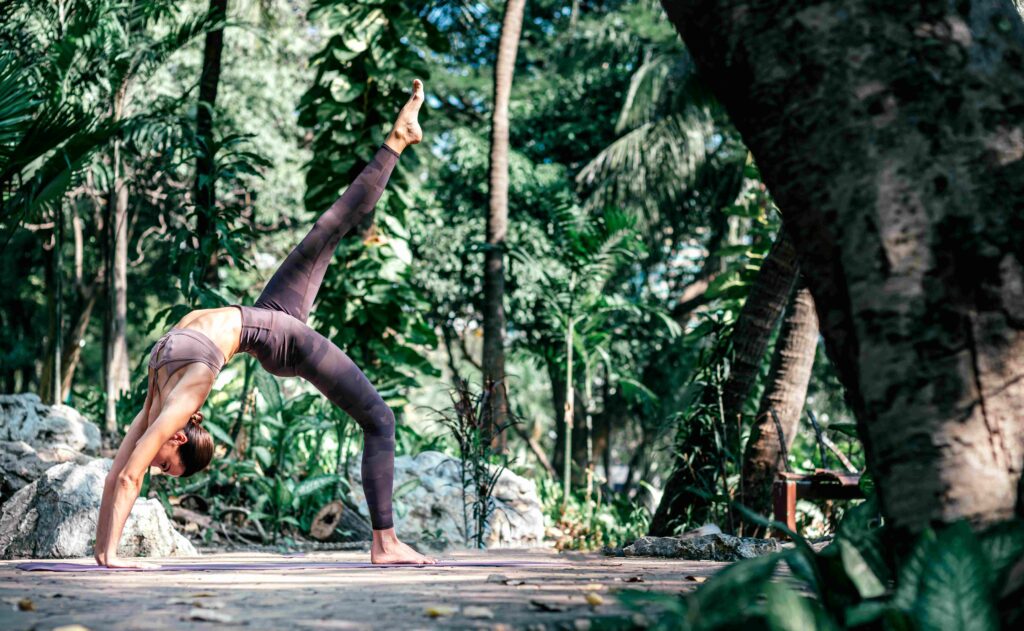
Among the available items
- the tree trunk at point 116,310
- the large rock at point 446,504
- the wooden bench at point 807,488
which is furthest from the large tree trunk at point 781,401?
the tree trunk at point 116,310

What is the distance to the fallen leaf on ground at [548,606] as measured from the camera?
2.48 metres

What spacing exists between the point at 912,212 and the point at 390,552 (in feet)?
8.77

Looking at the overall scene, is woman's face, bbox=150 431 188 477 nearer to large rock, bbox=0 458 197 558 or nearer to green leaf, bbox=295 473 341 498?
large rock, bbox=0 458 197 558

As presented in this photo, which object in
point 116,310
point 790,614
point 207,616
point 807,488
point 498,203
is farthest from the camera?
point 116,310

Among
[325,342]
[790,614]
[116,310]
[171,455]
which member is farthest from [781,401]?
[116,310]

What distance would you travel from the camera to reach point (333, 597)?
2803 mm

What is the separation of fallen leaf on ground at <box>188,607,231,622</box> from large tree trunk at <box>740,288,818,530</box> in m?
4.58

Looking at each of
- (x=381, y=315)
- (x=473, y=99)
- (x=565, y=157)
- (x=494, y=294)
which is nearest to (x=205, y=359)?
(x=381, y=315)

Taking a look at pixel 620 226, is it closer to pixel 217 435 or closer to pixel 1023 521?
pixel 217 435

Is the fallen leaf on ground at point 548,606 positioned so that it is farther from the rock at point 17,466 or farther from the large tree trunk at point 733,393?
the rock at point 17,466

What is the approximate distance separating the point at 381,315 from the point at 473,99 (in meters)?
11.1

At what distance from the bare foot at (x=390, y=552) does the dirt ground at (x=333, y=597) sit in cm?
42

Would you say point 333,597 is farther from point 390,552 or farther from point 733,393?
point 733,393

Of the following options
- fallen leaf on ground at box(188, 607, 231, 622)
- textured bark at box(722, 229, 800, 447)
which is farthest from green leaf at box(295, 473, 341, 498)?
fallen leaf on ground at box(188, 607, 231, 622)
